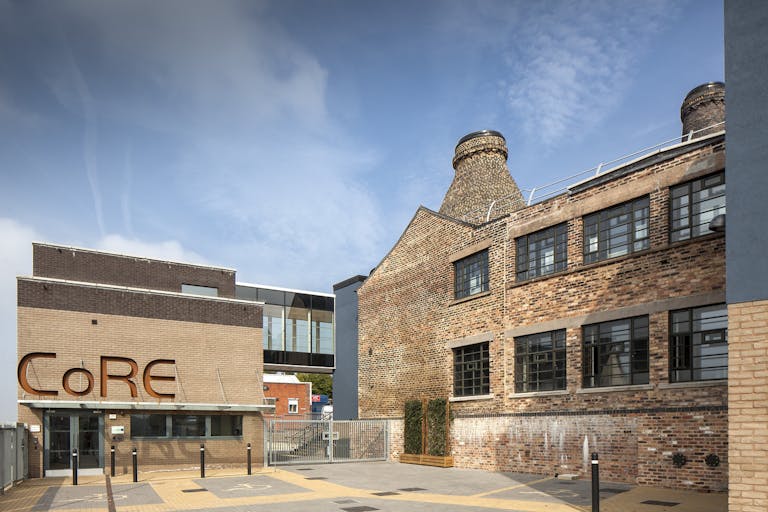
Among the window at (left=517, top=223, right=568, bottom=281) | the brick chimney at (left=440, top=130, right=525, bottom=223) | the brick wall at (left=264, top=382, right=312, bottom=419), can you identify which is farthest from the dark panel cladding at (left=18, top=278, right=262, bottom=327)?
the brick wall at (left=264, top=382, right=312, bottom=419)

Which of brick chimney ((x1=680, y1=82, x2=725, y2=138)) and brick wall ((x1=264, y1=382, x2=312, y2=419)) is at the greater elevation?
brick chimney ((x1=680, y1=82, x2=725, y2=138))

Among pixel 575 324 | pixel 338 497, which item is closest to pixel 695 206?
pixel 575 324

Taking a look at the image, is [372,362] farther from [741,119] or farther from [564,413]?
[741,119]

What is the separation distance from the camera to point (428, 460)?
24062 millimetres

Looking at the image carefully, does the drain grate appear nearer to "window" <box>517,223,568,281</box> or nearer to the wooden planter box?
"window" <box>517,223,568,281</box>

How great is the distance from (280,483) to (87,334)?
863 cm

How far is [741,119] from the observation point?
9359mm

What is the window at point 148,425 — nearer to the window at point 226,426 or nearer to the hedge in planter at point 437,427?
the window at point 226,426

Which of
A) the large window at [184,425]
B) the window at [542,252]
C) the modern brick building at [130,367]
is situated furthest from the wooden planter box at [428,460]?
the window at [542,252]

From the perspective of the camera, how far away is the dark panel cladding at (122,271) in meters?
23.7

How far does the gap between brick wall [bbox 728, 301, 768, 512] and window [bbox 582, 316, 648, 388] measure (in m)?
8.23

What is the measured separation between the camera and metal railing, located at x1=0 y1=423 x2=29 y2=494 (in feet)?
51.2

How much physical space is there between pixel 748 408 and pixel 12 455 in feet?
57.6

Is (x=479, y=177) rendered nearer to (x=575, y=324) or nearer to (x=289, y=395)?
(x=575, y=324)
